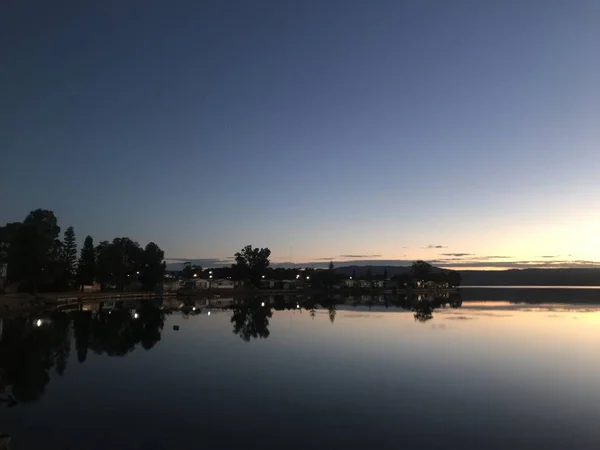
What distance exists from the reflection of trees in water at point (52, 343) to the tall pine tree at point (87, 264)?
2256 inches

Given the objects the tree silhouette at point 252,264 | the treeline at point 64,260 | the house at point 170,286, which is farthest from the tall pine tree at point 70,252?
the tree silhouette at point 252,264

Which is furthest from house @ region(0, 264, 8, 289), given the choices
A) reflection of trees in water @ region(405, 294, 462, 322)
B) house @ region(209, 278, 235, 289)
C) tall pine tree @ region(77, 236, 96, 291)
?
house @ region(209, 278, 235, 289)

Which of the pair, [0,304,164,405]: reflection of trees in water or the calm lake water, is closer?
the calm lake water

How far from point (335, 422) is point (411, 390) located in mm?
5218

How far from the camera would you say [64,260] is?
98625 millimetres

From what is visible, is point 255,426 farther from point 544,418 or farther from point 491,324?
point 491,324

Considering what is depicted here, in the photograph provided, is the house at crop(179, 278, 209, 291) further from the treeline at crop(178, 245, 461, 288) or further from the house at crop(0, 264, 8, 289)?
the house at crop(0, 264, 8, 289)

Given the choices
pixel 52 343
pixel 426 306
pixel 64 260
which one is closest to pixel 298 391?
pixel 52 343

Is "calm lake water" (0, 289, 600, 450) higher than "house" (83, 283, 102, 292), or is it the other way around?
"house" (83, 283, 102, 292)

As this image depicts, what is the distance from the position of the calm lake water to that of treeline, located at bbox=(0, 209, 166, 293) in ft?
102

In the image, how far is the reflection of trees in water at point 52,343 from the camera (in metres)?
19.1

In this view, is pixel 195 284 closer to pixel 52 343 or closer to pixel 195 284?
pixel 195 284

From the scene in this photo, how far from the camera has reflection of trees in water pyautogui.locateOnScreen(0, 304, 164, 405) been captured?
19109 mm

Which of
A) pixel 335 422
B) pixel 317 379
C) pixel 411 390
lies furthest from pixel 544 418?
pixel 317 379
